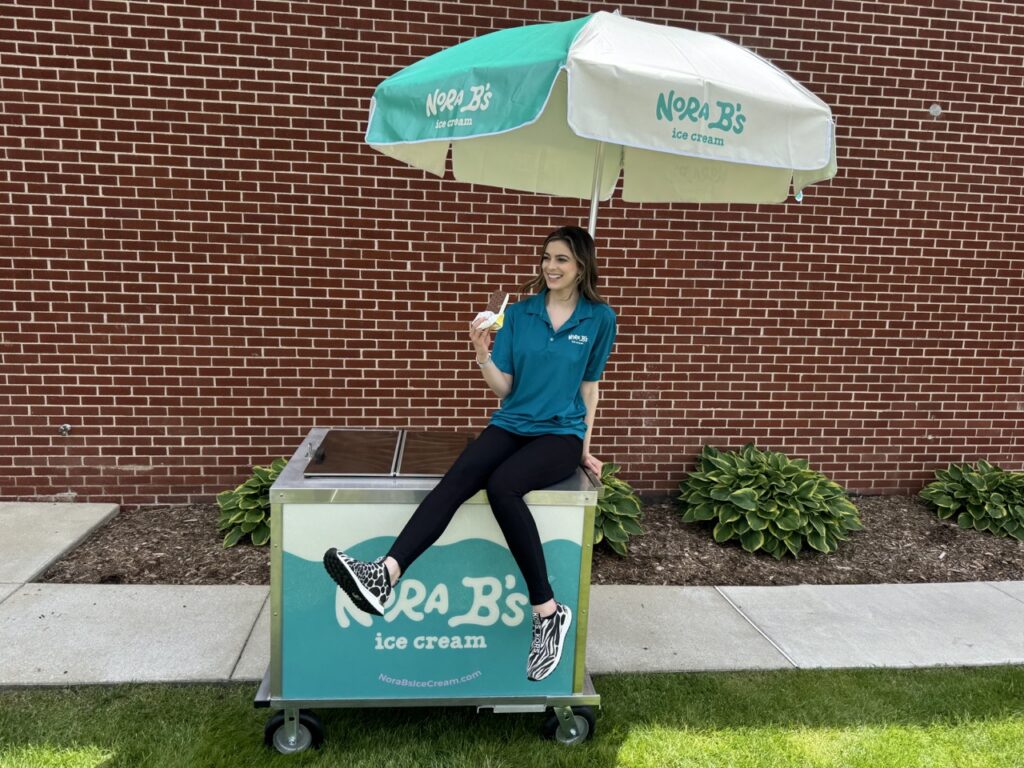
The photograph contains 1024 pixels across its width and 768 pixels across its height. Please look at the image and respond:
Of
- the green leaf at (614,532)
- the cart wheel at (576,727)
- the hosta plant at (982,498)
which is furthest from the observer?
the hosta plant at (982,498)

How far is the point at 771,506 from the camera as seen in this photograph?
500cm

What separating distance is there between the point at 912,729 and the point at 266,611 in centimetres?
317

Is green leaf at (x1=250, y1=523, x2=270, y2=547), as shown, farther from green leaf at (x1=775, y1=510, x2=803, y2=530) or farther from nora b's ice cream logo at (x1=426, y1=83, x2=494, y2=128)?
green leaf at (x1=775, y1=510, x2=803, y2=530)

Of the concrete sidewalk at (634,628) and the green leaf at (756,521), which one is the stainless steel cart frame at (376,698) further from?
the green leaf at (756,521)

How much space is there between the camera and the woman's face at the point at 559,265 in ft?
9.82

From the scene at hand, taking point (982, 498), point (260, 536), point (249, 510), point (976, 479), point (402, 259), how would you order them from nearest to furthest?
point (260, 536) → point (249, 510) → point (402, 259) → point (982, 498) → point (976, 479)

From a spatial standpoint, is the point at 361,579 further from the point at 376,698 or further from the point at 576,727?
the point at 576,727

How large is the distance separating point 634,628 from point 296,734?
1.87m

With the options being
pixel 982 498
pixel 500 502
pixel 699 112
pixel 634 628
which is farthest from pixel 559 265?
pixel 982 498

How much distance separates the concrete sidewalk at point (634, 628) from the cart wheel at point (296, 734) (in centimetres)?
53

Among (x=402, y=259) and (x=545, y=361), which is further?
(x=402, y=259)

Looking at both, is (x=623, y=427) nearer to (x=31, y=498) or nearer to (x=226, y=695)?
(x=226, y=695)

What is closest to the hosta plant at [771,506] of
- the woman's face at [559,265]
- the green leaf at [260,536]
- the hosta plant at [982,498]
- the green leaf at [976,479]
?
the hosta plant at [982,498]

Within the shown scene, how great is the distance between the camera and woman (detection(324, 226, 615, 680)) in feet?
8.54
